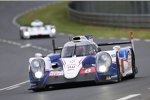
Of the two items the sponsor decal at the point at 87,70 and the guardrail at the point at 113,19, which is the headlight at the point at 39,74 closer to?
the sponsor decal at the point at 87,70

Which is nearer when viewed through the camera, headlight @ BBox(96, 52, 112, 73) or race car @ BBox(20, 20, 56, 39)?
headlight @ BBox(96, 52, 112, 73)

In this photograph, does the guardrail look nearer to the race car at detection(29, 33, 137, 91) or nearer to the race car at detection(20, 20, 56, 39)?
the race car at detection(20, 20, 56, 39)

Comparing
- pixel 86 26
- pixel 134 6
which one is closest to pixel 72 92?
pixel 134 6

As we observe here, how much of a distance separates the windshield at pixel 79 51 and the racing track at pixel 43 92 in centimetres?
78

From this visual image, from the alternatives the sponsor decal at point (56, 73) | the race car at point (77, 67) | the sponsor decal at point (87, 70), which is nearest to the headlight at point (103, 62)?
the race car at point (77, 67)

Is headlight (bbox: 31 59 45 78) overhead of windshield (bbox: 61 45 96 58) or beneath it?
beneath

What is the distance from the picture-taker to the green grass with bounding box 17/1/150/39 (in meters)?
38.5

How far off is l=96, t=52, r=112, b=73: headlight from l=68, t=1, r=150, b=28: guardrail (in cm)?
2217

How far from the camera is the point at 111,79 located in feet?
50.6

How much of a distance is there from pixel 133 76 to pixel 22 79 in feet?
15.6

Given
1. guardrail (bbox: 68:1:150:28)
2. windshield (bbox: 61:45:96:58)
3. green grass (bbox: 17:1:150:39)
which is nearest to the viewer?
windshield (bbox: 61:45:96:58)

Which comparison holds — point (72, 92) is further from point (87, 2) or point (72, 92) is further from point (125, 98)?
point (87, 2)

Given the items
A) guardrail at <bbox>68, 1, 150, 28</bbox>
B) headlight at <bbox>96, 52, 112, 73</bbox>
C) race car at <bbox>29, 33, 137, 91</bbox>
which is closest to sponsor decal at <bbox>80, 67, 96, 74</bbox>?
race car at <bbox>29, 33, 137, 91</bbox>

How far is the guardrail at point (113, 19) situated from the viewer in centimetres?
3831
